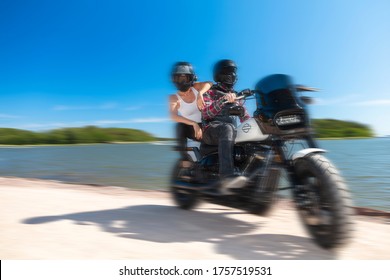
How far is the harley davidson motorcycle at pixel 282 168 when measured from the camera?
2984 mm

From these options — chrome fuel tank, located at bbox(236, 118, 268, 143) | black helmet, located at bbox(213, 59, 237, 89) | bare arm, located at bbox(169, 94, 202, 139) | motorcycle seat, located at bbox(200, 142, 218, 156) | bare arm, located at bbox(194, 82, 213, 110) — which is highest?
black helmet, located at bbox(213, 59, 237, 89)

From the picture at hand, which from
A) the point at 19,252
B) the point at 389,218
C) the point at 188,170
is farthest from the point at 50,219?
the point at 389,218

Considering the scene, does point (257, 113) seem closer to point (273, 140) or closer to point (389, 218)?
point (273, 140)

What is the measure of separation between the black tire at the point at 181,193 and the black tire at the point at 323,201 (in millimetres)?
1586

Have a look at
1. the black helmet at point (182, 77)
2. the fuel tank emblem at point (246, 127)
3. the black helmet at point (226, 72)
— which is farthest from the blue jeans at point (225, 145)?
the black helmet at point (182, 77)

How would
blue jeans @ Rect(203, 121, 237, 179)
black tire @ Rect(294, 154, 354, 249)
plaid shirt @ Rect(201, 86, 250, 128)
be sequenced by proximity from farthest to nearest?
plaid shirt @ Rect(201, 86, 250, 128)
blue jeans @ Rect(203, 121, 237, 179)
black tire @ Rect(294, 154, 354, 249)

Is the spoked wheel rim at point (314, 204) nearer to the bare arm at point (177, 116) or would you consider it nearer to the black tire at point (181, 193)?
the bare arm at point (177, 116)

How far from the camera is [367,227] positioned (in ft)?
13.8

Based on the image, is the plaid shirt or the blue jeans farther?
the plaid shirt

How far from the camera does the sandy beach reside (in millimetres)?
3096

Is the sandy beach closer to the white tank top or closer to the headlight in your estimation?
the headlight

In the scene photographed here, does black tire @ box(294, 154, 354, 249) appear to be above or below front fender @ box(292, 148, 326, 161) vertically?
below

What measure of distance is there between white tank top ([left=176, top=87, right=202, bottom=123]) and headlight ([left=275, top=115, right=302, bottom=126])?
3.82 ft

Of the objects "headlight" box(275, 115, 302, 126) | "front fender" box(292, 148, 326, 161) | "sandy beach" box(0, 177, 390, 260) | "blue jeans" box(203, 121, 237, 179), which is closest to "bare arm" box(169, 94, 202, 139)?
"blue jeans" box(203, 121, 237, 179)
